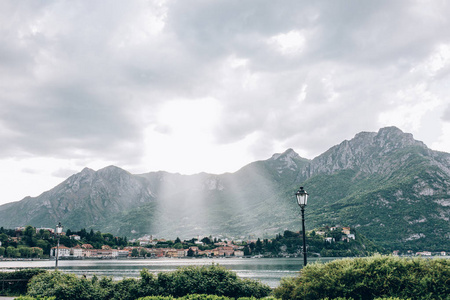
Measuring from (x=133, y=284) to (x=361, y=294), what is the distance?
35.9ft

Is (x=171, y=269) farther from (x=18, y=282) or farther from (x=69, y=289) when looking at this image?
(x=69, y=289)

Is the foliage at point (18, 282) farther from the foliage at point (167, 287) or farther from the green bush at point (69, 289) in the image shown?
the foliage at point (167, 287)

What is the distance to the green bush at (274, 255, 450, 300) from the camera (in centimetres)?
1227

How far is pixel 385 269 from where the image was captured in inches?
517

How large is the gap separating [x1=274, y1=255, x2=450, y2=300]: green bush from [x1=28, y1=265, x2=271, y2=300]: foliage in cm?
340

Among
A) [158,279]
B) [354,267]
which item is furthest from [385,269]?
[158,279]

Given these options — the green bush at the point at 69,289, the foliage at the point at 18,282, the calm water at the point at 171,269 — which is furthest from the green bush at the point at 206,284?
the foliage at the point at 18,282

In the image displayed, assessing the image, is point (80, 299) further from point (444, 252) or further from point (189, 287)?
point (444, 252)

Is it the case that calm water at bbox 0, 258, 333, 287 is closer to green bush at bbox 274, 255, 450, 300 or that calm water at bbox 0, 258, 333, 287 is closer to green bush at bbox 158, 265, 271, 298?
green bush at bbox 158, 265, 271, 298

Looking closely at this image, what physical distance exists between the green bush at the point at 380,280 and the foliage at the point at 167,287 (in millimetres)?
3397

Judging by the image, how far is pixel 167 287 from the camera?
1677cm

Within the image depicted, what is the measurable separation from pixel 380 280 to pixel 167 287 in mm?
9572

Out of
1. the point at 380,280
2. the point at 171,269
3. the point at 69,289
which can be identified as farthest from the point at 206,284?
the point at 171,269

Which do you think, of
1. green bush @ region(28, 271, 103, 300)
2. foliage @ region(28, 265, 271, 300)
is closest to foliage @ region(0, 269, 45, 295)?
green bush @ region(28, 271, 103, 300)
